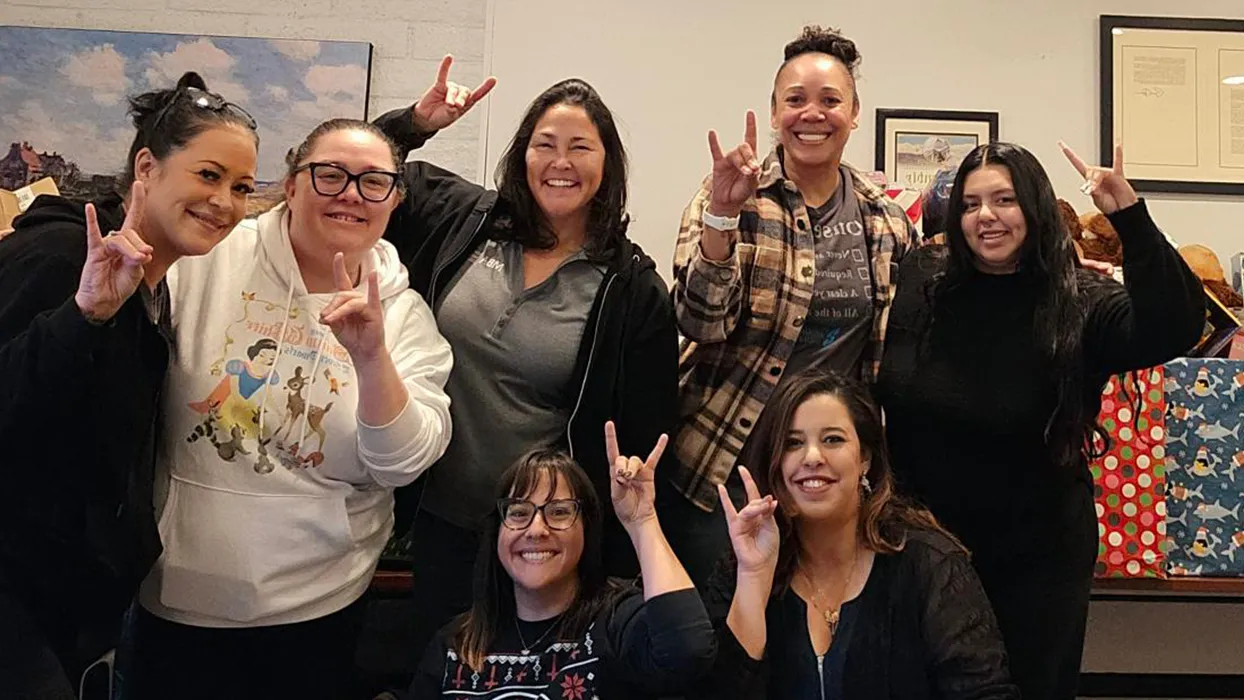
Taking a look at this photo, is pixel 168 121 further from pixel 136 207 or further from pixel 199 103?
pixel 136 207

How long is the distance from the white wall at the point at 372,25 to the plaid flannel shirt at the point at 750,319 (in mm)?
1135

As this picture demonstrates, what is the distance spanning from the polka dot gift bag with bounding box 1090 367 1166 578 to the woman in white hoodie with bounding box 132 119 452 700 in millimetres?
1516

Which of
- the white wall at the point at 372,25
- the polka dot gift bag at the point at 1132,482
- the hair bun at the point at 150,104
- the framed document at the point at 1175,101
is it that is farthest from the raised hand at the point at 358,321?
the framed document at the point at 1175,101

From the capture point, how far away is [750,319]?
5.74ft

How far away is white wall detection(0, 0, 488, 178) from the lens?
8.71ft

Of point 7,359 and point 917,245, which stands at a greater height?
point 917,245

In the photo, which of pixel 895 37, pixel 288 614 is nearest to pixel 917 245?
pixel 895 37

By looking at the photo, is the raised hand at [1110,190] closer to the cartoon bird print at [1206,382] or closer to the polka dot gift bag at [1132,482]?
the polka dot gift bag at [1132,482]

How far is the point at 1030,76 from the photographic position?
273 centimetres

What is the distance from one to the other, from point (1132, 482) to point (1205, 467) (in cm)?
17

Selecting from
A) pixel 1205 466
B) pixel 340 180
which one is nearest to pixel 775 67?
pixel 1205 466

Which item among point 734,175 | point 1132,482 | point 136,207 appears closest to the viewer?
point 136,207

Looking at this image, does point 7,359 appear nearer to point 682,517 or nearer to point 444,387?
point 444,387

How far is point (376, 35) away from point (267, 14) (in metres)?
0.30
